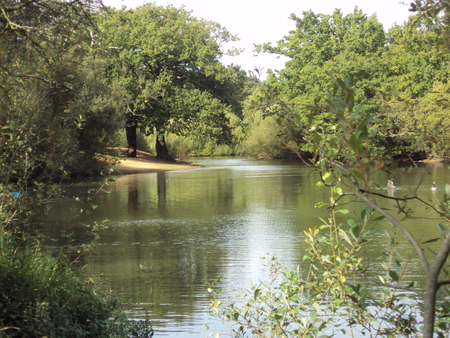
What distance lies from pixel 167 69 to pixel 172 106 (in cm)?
325

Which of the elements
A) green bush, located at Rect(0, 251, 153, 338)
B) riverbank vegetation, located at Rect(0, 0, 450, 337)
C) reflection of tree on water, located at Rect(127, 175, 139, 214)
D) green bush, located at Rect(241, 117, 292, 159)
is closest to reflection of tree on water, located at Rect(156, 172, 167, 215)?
reflection of tree on water, located at Rect(127, 175, 139, 214)

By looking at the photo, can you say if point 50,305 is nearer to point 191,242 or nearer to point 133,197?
point 191,242

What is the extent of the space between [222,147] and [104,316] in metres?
60.4

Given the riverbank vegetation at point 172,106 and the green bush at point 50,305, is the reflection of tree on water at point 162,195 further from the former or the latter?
the green bush at point 50,305

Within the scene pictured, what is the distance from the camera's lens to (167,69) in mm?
38719

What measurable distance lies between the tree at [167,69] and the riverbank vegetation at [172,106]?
0.35 feet

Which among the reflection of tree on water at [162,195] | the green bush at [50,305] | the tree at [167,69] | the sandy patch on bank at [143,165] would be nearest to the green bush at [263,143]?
the tree at [167,69]

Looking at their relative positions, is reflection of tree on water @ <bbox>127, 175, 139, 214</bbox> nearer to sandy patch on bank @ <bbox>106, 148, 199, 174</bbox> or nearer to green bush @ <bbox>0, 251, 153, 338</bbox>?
sandy patch on bank @ <bbox>106, 148, 199, 174</bbox>

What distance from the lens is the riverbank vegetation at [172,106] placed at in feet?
10.7

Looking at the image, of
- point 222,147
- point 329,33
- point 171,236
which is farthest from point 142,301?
point 222,147

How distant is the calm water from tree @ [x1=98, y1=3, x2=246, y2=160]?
16701mm

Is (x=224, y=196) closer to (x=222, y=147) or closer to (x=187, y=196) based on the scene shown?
(x=187, y=196)

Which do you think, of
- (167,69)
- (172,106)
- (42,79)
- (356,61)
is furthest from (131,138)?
(42,79)

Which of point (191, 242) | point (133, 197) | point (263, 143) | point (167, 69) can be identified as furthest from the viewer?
point (263, 143)
